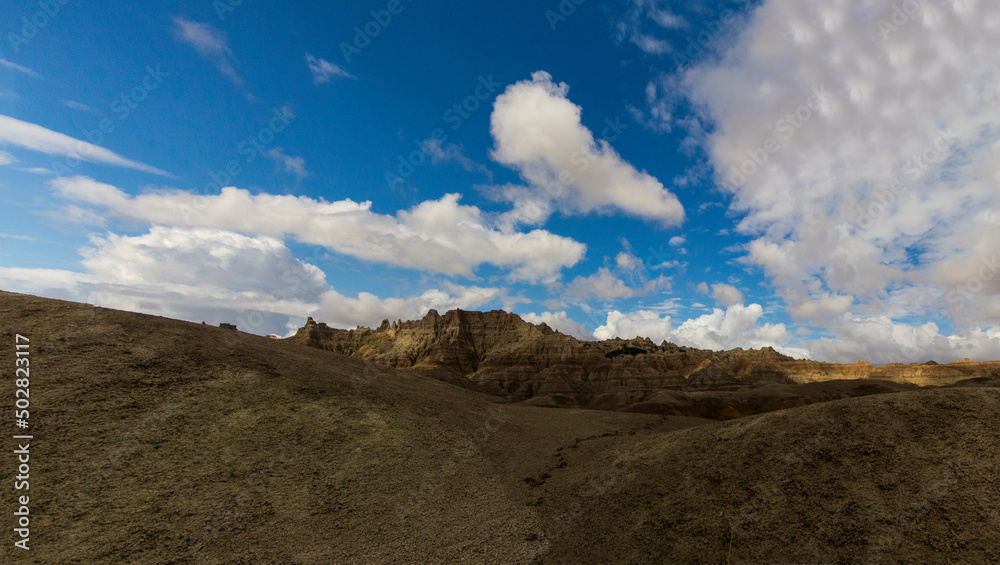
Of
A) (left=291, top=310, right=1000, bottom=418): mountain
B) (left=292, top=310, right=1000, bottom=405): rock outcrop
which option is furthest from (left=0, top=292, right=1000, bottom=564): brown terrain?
(left=292, top=310, right=1000, bottom=405): rock outcrop

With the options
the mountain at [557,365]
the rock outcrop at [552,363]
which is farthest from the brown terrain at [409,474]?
the rock outcrop at [552,363]

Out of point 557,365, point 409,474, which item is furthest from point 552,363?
point 409,474

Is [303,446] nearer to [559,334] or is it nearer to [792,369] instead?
[559,334]

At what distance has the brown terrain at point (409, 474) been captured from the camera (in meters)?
11.0

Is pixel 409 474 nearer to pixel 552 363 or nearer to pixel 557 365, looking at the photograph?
pixel 557 365

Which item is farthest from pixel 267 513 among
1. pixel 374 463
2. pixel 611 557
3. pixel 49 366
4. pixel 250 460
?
pixel 49 366

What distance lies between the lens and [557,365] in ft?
376

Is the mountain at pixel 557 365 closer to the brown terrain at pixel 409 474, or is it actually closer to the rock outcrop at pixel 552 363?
the rock outcrop at pixel 552 363

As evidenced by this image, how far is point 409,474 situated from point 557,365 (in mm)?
100782

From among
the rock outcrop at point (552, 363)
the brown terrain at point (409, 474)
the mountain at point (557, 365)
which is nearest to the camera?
the brown terrain at point (409, 474)

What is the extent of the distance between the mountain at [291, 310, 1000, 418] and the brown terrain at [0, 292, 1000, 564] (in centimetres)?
6449

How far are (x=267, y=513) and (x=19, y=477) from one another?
7.51m

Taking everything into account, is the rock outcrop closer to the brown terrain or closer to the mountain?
the mountain

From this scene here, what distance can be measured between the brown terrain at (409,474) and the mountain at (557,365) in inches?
2539
